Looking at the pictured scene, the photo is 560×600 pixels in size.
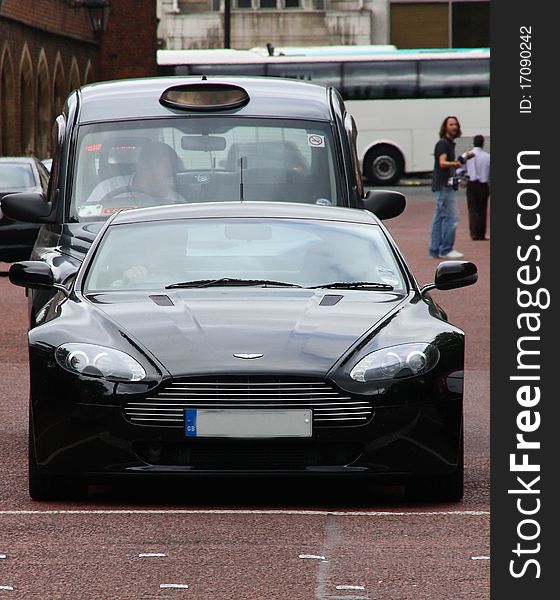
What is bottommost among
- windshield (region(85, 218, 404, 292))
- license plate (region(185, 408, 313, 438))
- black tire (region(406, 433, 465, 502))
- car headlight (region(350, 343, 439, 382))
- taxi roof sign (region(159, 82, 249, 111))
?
black tire (region(406, 433, 465, 502))

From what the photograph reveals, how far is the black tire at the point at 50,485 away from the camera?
7.12 meters

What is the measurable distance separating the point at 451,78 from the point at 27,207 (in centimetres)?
4269

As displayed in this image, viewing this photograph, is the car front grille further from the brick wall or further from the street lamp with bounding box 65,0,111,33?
the brick wall

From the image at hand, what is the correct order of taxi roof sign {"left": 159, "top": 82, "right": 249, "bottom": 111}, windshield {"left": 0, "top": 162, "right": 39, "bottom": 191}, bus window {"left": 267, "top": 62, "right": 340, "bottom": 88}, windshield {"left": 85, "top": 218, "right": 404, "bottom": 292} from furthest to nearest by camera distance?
bus window {"left": 267, "top": 62, "right": 340, "bottom": 88}
windshield {"left": 0, "top": 162, "right": 39, "bottom": 191}
taxi roof sign {"left": 159, "top": 82, "right": 249, "bottom": 111}
windshield {"left": 85, "top": 218, "right": 404, "bottom": 292}

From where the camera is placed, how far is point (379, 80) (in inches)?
2077

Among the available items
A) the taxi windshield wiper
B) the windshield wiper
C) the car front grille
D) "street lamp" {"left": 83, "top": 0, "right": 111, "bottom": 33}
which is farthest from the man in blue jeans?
the car front grille

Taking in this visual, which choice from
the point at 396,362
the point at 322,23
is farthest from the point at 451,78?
the point at 396,362

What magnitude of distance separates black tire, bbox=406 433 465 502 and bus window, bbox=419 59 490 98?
45658mm

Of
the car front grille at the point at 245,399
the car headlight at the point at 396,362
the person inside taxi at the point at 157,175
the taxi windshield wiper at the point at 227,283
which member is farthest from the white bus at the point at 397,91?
the car front grille at the point at 245,399

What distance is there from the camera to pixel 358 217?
8797 millimetres

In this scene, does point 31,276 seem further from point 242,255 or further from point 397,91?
point 397,91

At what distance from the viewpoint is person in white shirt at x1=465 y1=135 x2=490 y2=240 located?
2853 centimetres

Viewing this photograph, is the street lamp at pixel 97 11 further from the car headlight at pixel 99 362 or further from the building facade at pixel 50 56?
the car headlight at pixel 99 362

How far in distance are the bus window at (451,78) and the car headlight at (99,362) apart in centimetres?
4590
